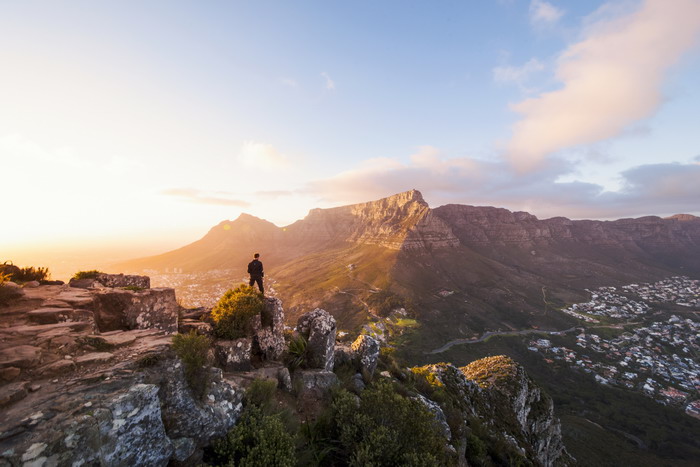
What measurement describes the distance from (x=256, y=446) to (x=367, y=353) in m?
11.2

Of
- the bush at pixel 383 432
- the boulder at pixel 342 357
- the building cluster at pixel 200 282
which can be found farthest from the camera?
the building cluster at pixel 200 282

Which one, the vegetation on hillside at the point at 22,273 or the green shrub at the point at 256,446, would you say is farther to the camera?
the vegetation on hillside at the point at 22,273

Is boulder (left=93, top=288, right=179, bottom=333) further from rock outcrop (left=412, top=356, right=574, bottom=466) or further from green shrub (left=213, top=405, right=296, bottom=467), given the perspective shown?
rock outcrop (left=412, top=356, right=574, bottom=466)

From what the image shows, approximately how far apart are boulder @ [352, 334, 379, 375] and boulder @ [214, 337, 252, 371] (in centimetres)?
782

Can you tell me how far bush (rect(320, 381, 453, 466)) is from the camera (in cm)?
782

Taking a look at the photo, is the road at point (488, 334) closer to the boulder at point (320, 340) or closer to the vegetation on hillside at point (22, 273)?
the boulder at point (320, 340)

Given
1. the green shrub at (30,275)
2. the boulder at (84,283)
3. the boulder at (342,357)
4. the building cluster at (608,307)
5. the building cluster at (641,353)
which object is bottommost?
the building cluster at (641,353)

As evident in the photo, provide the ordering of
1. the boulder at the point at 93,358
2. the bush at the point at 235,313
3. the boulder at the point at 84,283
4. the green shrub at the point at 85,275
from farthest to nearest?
the green shrub at the point at 85,275, the boulder at the point at 84,283, the bush at the point at 235,313, the boulder at the point at 93,358

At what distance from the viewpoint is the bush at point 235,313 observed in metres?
11.0

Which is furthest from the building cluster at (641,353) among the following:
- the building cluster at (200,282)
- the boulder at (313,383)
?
the building cluster at (200,282)

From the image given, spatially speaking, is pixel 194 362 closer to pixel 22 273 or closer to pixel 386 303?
pixel 22 273

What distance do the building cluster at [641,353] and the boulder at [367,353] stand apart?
109 m

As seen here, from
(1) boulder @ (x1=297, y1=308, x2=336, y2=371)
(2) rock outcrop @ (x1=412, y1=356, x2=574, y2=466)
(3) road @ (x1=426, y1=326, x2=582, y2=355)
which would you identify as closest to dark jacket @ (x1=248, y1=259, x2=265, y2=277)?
(1) boulder @ (x1=297, y1=308, x2=336, y2=371)

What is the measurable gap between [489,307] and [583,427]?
79401mm
